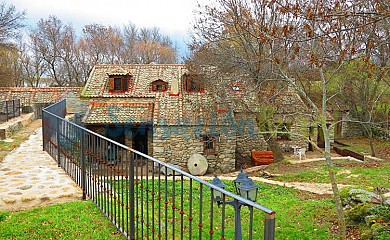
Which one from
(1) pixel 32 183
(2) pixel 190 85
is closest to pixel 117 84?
(2) pixel 190 85

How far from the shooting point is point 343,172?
12734mm

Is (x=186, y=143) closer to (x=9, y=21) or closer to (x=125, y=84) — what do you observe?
(x=125, y=84)

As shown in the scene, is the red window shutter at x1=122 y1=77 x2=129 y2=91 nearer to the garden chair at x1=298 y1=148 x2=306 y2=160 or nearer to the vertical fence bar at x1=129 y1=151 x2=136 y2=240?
the garden chair at x1=298 y1=148 x2=306 y2=160

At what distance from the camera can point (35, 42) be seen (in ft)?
123

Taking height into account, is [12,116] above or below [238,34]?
below

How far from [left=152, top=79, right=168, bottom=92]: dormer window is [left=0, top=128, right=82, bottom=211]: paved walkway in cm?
1224

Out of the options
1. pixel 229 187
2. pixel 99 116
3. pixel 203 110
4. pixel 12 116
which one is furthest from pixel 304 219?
pixel 12 116

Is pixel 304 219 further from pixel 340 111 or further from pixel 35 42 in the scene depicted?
pixel 35 42

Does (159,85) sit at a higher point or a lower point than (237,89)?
higher

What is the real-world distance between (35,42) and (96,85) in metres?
21.3

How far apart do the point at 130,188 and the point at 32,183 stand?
10.9ft

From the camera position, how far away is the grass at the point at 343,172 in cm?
1124

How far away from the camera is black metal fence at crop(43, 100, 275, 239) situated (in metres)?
2.87

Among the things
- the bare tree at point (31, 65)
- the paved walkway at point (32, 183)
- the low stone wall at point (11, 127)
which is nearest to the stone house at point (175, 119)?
the low stone wall at point (11, 127)
